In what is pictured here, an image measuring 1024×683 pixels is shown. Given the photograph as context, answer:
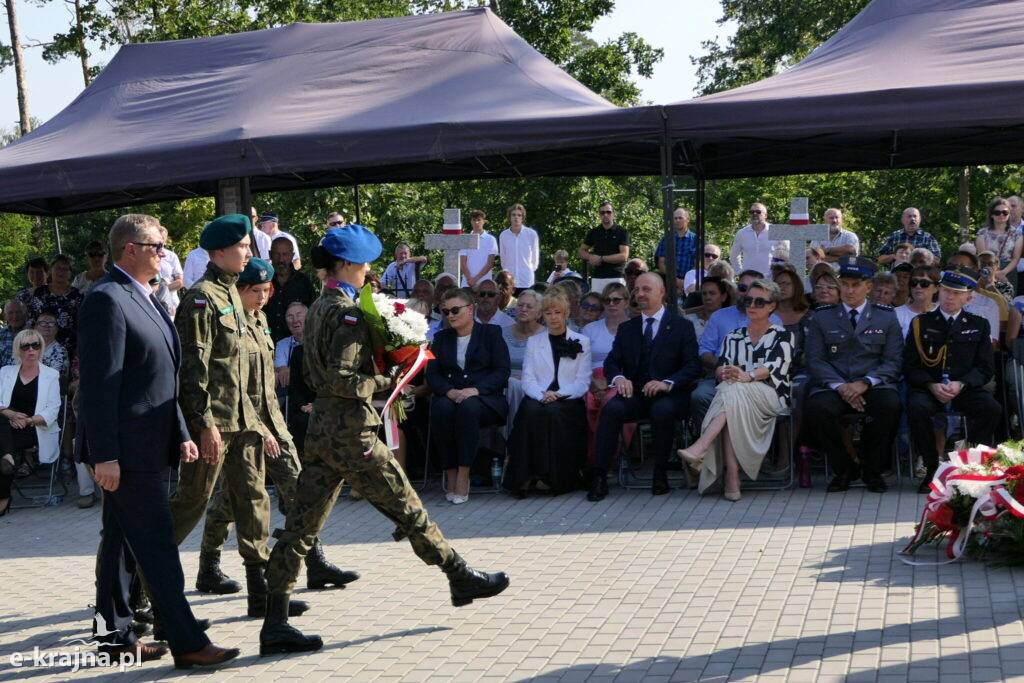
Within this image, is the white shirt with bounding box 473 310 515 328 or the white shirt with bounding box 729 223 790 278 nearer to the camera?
the white shirt with bounding box 473 310 515 328

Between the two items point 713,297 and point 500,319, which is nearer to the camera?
point 713,297

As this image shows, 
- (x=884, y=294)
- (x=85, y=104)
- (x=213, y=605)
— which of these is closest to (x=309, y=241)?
(x=85, y=104)

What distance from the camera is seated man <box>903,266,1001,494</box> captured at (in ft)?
29.7

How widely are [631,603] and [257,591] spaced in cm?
182

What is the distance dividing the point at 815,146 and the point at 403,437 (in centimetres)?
480

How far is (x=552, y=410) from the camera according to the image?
9500 mm

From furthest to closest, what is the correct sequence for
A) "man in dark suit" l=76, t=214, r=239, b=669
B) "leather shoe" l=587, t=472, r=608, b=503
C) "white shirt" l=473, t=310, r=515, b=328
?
1. "white shirt" l=473, t=310, r=515, b=328
2. "leather shoe" l=587, t=472, r=608, b=503
3. "man in dark suit" l=76, t=214, r=239, b=669

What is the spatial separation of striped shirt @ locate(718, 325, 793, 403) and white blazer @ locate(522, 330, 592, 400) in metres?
1.04

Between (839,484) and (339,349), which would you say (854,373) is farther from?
(339,349)

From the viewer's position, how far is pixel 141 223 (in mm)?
5430

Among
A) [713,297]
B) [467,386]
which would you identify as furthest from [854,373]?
[467,386]

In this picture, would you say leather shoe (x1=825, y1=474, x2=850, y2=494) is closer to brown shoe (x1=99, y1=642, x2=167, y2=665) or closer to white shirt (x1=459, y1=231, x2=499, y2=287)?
brown shoe (x1=99, y1=642, x2=167, y2=665)

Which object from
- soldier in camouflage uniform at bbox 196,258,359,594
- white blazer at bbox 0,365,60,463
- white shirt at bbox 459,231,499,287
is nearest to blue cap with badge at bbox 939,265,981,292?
soldier in camouflage uniform at bbox 196,258,359,594

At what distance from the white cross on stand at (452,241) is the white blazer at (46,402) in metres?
3.47
